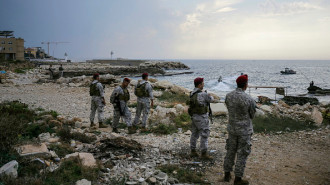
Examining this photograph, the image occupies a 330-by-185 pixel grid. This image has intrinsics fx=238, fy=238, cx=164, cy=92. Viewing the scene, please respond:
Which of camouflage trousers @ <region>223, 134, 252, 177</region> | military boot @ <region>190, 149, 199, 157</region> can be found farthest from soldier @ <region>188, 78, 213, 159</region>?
camouflage trousers @ <region>223, 134, 252, 177</region>

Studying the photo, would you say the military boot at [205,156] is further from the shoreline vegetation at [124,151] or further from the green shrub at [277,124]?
the green shrub at [277,124]

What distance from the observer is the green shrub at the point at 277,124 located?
28.5ft

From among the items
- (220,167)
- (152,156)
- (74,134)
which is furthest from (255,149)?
(74,134)

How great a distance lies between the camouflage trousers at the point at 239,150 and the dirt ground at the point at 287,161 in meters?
0.36

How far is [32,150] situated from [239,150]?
3809mm

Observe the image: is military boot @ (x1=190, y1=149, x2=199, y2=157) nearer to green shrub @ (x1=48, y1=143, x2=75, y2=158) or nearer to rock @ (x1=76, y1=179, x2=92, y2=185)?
rock @ (x1=76, y1=179, x2=92, y2=185)

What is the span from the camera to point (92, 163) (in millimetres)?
4422

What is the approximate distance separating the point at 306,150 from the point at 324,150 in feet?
1.77

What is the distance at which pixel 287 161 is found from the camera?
560 centimetres

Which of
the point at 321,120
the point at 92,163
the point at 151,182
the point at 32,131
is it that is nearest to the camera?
the point at 151,182

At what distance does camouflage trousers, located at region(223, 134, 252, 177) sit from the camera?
162 inches

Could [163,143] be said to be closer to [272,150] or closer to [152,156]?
[152,156]

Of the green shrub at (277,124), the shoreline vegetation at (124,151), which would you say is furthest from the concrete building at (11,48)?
the green shrub at (277,124)

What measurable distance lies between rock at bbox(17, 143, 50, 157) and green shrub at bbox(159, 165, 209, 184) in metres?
2.24
